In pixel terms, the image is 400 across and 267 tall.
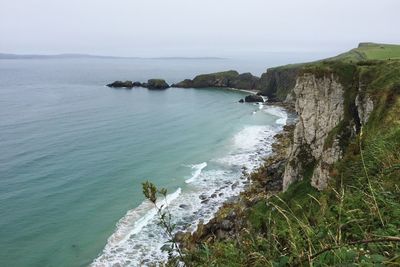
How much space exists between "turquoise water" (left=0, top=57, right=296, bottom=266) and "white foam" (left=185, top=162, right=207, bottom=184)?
136mm

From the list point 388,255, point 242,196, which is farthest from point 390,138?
point 242,196

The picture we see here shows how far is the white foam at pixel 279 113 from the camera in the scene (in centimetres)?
8762

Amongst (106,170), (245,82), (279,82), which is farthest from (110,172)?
(245,82)

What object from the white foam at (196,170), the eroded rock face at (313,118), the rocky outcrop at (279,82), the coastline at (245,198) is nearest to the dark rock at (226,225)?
the coastline at (245,198)

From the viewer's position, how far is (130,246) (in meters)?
32.8

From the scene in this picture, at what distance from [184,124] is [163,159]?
2462 centimetres

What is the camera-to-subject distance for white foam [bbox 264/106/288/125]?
8762 centimetres

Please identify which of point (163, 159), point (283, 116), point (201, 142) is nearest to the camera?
point (163, 159)

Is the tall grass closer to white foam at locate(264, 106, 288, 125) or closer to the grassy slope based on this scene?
the grassy slope

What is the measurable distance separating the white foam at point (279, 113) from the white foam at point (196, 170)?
36.8 metres

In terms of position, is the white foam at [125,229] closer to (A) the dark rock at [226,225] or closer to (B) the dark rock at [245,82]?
(A) the dark rock at [226,225]

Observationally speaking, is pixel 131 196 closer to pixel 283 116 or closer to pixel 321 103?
pixel 321 103

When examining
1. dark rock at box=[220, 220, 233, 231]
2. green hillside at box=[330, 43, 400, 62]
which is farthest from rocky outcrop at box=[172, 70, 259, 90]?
dark rock at box=[220, 220, 233, 231]

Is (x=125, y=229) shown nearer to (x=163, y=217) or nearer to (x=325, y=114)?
(x=325, y=114)
